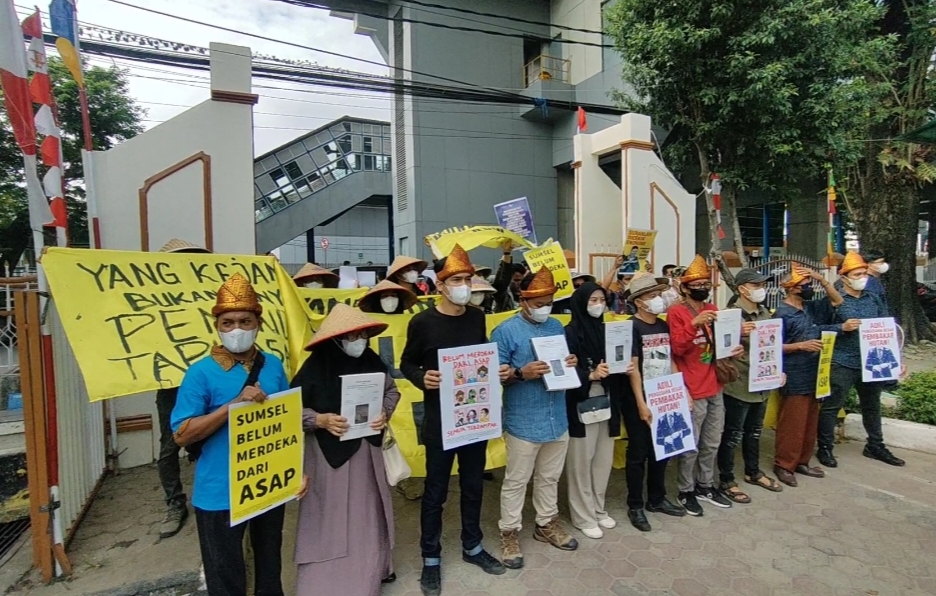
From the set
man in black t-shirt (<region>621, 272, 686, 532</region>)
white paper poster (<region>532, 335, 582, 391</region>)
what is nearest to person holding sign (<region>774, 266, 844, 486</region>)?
man in black t-shirt (<region>621, 272, 686, 532</region>)

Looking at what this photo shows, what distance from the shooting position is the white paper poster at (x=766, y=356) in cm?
408

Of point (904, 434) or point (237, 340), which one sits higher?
point (237, 340)

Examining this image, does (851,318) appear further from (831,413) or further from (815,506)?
(815,506)

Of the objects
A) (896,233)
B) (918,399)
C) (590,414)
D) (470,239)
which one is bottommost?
(918,399)

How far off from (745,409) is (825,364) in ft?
3.42

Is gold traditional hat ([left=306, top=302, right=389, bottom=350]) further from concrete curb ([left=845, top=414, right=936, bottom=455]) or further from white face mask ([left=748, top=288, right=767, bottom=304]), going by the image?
concrete curb ([left=845, top=414, right=936, bottom=455])

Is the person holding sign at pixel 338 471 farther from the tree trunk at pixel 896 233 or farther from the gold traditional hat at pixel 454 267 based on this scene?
the tree trunk at pixel 896 233

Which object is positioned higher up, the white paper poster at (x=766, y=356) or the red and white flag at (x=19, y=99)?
the red and white flag at (x=19, y=99)

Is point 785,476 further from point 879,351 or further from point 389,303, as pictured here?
point 389,303

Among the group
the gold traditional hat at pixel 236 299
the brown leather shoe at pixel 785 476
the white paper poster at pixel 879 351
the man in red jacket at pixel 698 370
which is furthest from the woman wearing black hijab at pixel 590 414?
the white paper poster at pixel 879 351

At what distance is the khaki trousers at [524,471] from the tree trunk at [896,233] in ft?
33.1

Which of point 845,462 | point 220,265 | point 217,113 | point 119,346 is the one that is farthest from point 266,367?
point 845,462

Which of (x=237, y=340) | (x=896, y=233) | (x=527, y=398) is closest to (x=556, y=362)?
(x=527, y=398)

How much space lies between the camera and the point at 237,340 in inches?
89.7
